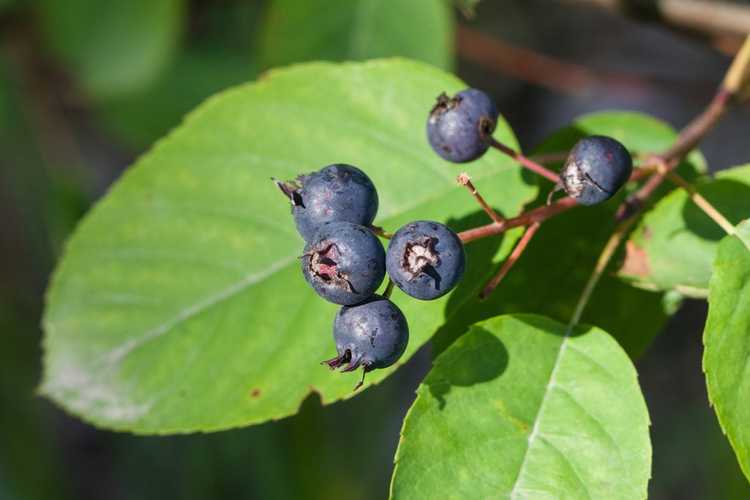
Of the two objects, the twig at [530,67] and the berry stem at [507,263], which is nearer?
the berry stem at [507,263]

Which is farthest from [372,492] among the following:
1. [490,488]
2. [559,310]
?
[490,488]

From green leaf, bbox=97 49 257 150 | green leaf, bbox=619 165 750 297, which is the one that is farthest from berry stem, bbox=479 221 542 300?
green leaf, bbox=97 49 257 150

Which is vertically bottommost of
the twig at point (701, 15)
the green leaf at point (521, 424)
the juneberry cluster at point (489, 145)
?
the green leaf at point (521, 424)

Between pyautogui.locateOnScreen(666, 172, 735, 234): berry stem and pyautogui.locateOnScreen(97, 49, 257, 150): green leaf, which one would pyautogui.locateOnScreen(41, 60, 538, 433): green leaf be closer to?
pyautogui.locateOnScreen(666, 172, 735, 234): berry stem

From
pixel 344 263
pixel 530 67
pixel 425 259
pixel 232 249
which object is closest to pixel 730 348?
pixel 425 259

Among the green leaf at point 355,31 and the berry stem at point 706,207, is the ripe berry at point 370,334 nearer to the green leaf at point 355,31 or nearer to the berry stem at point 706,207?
the berry stem at point 706,207

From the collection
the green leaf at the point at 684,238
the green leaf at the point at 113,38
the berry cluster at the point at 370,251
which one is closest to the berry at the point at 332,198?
the berry cluster at the point at 370,251
